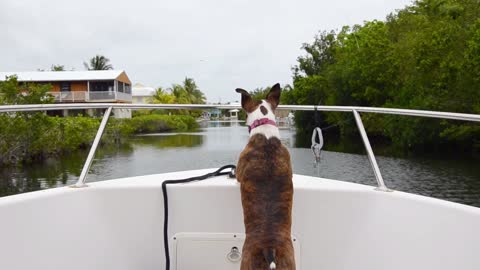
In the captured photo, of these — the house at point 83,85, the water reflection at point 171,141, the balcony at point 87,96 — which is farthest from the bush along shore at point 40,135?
the house at point 83,85

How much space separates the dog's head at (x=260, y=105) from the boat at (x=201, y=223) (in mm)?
212

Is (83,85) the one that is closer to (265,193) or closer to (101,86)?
(101,86)

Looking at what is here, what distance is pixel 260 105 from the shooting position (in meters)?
2.47

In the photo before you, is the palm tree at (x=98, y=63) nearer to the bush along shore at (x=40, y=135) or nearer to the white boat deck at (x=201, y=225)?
the bush along shore at (x=40, y=135)

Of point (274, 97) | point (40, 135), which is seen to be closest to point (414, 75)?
point (40, 135)

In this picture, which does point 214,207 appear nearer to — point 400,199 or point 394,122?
point 400,199

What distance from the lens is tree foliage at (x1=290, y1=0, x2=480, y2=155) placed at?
21.0 meters

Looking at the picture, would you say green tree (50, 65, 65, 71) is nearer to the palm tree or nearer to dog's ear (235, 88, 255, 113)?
the palm tree

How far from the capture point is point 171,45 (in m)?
47.8

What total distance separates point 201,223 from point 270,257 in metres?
0.69

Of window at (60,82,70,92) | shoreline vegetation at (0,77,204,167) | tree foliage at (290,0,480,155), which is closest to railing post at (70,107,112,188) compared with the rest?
tree foliage at (290,0,480,155)

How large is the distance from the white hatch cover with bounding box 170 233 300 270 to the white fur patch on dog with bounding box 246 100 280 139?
Result: 0.62m

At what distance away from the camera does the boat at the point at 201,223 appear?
82.0 inches

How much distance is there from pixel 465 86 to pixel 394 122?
6.08 meters
